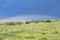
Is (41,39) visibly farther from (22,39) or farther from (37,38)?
(22,39)

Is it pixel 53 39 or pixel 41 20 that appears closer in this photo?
pixel 53 39

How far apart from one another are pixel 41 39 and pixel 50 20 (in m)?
5.31

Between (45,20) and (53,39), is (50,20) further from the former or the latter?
(53,39)

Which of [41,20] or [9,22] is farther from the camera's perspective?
[41,20]

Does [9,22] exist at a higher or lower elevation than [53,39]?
higher

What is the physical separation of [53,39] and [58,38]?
0.24 metres

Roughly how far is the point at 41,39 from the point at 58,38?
663 millimetres

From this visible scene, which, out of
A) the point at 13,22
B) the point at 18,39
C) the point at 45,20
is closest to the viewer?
the point at 18,39

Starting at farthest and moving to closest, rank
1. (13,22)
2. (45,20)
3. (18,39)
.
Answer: (45,20), (13,22), (18,39)

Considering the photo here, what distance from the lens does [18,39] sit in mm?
5699

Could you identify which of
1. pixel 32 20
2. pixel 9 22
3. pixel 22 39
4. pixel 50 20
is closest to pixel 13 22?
pixel 9 22

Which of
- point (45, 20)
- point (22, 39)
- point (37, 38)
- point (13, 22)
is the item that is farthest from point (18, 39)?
point (45, 20)

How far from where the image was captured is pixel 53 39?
19.0 feet

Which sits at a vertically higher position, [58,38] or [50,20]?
[50,20]
